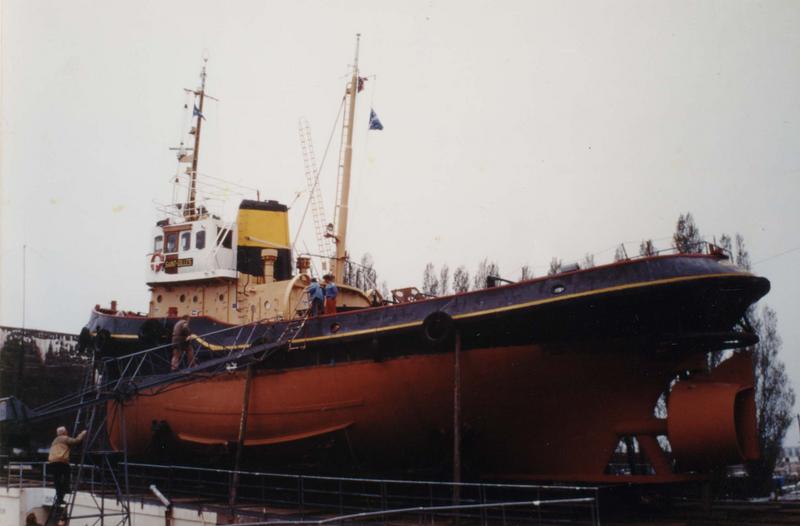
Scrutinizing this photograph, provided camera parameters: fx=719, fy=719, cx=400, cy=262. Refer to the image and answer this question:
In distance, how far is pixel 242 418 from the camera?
14.3 m

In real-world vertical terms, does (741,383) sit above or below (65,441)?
above

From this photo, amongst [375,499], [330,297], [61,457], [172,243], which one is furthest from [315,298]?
[172,243]

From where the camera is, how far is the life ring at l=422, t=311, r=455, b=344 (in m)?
12.5

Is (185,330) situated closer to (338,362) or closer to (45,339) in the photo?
(338,362)

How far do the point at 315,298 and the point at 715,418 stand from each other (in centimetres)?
762

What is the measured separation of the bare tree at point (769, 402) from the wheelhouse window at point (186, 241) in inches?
625

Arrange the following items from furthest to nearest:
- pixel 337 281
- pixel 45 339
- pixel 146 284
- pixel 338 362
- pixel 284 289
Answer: pixel 45 339
pixel 146 284
pixel 337 281
pixel 284 289
pixel 338 362

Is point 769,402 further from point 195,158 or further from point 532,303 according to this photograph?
point 195,158

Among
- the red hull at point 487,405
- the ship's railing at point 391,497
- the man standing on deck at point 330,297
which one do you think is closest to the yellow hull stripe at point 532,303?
the red hull at point 487,405

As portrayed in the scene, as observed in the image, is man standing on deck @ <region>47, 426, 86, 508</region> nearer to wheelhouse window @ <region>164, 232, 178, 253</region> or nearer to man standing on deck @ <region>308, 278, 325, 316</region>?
man standing on deck @ <region>308, 278, 325, 316</region>

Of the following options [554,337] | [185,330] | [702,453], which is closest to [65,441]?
[185,330]

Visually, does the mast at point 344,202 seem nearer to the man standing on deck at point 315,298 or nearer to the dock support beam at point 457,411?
the man standing on deck at point 315,298

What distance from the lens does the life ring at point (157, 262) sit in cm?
1889

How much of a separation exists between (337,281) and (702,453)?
9.05 m
